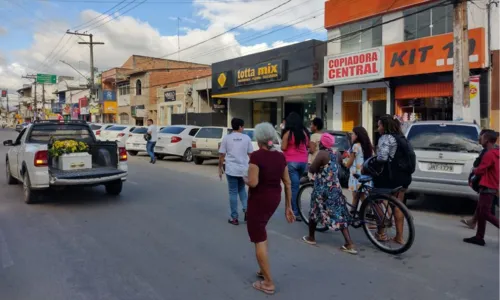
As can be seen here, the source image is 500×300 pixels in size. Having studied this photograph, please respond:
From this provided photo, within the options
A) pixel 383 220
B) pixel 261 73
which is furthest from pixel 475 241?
pixel 261 73

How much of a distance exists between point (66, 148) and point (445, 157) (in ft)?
24.1

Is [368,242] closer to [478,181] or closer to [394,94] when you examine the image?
[478,181]

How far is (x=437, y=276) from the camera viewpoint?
4.47 metres

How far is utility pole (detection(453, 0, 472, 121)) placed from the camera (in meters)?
11.5

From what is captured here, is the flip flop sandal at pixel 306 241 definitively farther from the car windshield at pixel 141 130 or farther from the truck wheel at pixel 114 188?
the car windshield at pixel 141 130

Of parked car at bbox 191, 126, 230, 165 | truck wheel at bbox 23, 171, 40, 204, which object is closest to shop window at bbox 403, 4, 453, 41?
parked car at bbox 191, 126, 230, 165

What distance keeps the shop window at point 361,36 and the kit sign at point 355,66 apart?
30.4 inches

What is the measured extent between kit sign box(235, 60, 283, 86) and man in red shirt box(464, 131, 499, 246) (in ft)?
52.9

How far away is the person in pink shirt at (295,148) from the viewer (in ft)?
21.0

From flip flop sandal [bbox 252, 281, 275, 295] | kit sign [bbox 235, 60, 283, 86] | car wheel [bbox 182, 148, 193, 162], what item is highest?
kit sign [bbox 235, 60, 283, 86]

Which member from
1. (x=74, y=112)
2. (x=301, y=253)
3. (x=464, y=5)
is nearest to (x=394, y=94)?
(x=464, y=5)

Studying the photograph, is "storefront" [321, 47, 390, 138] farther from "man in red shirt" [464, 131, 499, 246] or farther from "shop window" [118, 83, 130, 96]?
"shop window" [118, 83, 130, 96]

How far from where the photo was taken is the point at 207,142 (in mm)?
15875

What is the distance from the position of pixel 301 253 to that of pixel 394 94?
1307 centimetres
